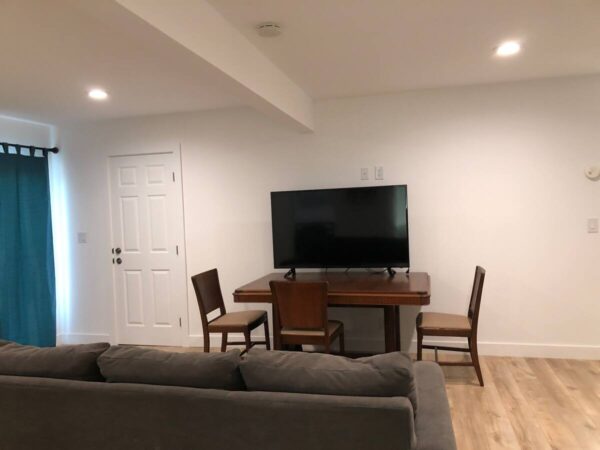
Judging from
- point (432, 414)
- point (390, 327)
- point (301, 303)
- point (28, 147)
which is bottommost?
point (390, 327)

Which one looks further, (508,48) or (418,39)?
(508,48)

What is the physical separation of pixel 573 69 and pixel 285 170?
2536mm

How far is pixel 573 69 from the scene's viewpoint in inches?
141

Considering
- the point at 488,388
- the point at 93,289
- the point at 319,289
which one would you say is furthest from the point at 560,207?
the point at 93,289

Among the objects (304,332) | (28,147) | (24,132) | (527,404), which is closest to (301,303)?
(304,332)

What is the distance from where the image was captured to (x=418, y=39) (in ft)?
9.14

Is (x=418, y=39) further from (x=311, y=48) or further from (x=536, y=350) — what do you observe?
(x=536, y=350)

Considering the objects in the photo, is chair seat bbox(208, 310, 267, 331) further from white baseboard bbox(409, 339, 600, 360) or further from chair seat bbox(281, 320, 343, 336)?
white baseboard bbox(409, 339, 600, 360)

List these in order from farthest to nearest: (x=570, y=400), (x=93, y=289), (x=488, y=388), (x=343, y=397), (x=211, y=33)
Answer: (x=93, y=289) < (x=488, y=388) < (x=570, y=400) < (x=211, y=33) < (x=343, y=397)

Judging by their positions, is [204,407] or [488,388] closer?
[204,407]

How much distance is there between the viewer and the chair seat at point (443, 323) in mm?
3376

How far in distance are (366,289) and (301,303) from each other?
0.51 metres

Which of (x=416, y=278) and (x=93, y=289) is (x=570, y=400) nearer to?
(x=416, y=278)

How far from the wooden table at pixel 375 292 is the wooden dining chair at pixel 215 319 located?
26cm
